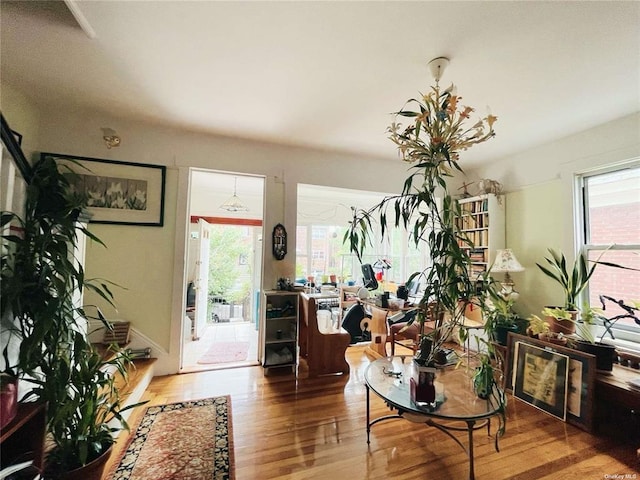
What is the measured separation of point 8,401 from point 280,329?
2.31 m

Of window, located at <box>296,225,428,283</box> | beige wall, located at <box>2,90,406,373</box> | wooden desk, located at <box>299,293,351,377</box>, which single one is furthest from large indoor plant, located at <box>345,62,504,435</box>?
window, located at <box>296,225,428,283</box>

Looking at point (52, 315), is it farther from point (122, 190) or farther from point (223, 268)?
point (223, 268)

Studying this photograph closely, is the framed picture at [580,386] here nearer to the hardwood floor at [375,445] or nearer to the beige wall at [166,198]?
the hardwood floor at [375,445]

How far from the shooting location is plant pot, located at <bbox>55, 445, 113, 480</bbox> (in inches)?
50.9

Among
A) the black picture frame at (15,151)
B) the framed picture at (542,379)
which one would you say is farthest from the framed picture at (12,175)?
the framed picture at (542,379)

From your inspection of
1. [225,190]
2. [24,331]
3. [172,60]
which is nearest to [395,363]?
[24,331]

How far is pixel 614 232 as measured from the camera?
2.72 metres

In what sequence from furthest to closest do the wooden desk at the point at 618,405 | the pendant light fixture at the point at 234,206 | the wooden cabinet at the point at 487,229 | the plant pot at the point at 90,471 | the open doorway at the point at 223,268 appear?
1. the pendant light fixture at the point at 234,206
2. the open doorway at the point at 223,268
3. the wooden cabinet at the point at 487,229
4. the wooden desk at the point at 618,405
5. the plant pot at the point at 90,471

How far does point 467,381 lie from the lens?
77.4 inches

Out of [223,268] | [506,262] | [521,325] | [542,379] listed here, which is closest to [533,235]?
[506,262]

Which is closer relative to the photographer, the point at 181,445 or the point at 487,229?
the point at 181,445

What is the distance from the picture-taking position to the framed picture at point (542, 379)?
2.23 m

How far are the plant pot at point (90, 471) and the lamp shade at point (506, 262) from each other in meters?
3.84

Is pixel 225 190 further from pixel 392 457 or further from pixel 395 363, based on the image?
pixel 392 457
